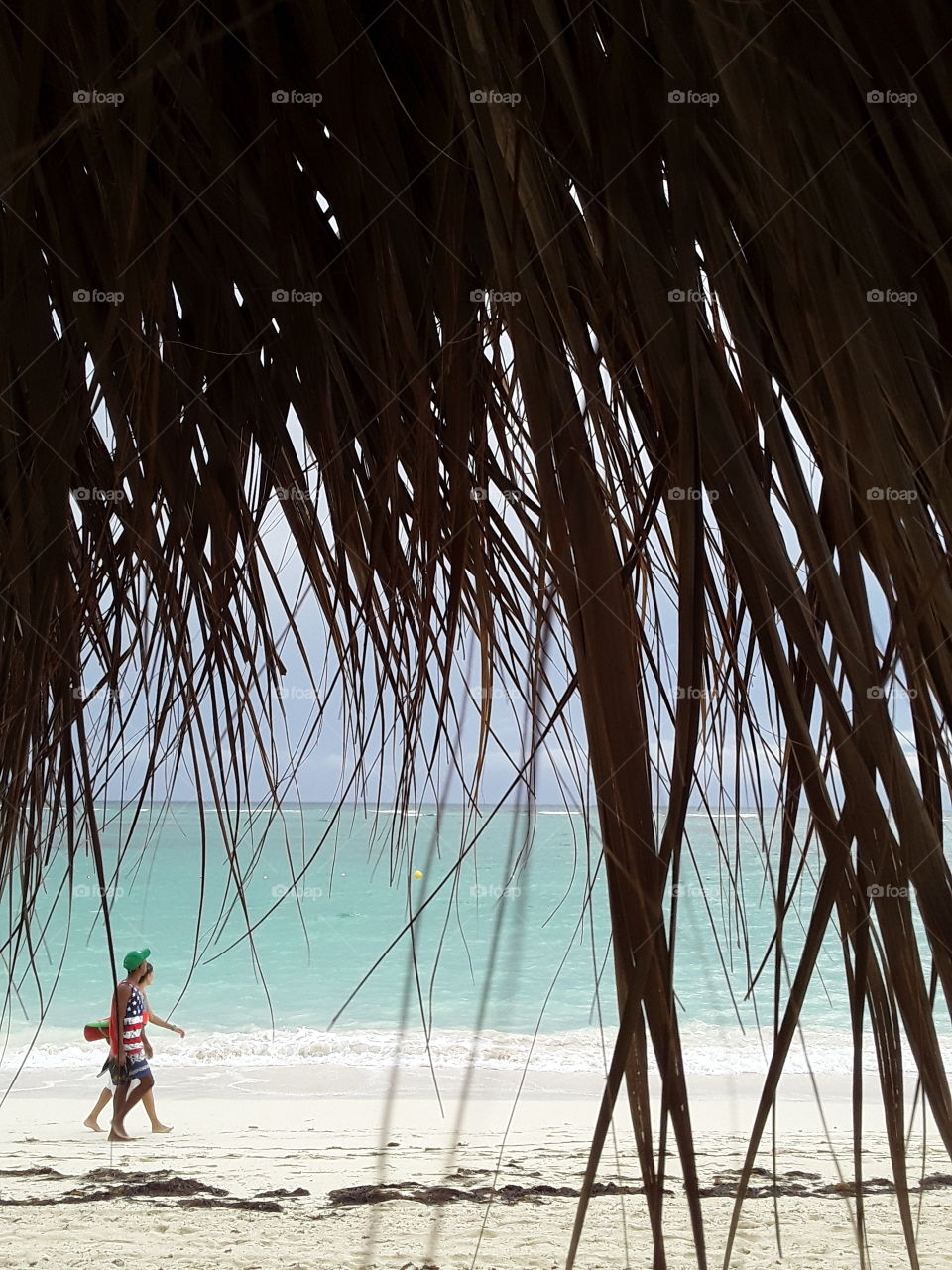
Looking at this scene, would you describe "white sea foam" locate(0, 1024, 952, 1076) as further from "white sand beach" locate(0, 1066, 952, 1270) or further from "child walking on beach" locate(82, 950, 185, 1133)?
"child walking on beach" locate(82, 950, 185, 1133)

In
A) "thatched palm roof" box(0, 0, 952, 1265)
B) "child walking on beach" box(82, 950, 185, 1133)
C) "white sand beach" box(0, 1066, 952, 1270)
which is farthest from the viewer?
"child walking on beach" box(82, 950, 185, 1133)

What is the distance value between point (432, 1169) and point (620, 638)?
178 inches

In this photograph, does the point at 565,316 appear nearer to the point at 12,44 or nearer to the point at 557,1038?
the point at 12,44

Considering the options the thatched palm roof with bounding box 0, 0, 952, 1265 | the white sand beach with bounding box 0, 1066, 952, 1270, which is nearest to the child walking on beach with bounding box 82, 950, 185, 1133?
the white sand beach with bounding box 0, 1066, 952, 1270

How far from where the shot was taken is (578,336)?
256 millimetres

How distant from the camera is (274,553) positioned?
70 cm

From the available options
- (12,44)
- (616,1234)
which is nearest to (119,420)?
(12,44)

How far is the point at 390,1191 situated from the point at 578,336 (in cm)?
411

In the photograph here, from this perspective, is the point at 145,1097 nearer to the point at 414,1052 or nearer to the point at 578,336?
the point at 414,1052

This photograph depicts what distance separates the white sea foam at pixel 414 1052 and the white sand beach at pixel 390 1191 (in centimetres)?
83

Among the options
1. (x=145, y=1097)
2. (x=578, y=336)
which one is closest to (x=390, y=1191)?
(x=145, y=1097)

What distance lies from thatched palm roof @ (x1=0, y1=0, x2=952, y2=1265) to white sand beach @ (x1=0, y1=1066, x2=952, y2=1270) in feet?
5.73

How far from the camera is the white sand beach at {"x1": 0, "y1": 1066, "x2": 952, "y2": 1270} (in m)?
3.11

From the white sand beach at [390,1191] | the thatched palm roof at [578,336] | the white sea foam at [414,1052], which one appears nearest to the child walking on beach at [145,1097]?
the white sand beach at [390,1191]
